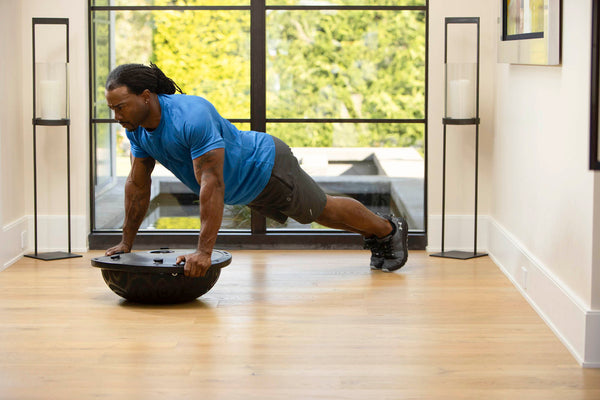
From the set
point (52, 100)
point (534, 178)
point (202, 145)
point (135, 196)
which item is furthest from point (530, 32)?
point (52, 100)

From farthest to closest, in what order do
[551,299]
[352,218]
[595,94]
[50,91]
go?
[50,91] < [352,218] < [551,299] < [595,94]

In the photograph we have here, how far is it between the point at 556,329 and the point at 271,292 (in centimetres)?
126

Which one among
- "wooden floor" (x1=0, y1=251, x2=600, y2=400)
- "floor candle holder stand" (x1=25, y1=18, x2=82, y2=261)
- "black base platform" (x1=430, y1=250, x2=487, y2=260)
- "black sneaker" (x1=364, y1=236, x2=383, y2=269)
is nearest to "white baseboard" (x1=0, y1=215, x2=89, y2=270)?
"floor candle holder stand" (x1=25, y1=18, x2=82, y2=261)

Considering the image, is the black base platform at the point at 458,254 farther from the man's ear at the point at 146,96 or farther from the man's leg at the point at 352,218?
the man's ear at the point at 146,96

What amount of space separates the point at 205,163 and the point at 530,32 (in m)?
1.43

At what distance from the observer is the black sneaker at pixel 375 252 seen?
14.0ft

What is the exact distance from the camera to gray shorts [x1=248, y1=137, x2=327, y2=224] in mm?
3742

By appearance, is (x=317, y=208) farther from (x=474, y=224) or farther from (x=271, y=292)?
(x=474, y=224)

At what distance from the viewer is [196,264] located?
3.44 m

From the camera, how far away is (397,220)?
14.0ft

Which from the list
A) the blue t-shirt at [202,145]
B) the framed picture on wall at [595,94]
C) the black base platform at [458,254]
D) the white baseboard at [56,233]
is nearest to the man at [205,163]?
the blue t-shirt at [202,145]

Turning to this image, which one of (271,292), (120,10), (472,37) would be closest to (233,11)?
(120,10)

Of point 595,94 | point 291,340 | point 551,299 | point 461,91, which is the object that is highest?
point 461,91

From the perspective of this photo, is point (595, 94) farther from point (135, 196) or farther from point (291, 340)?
point (135, 196)
